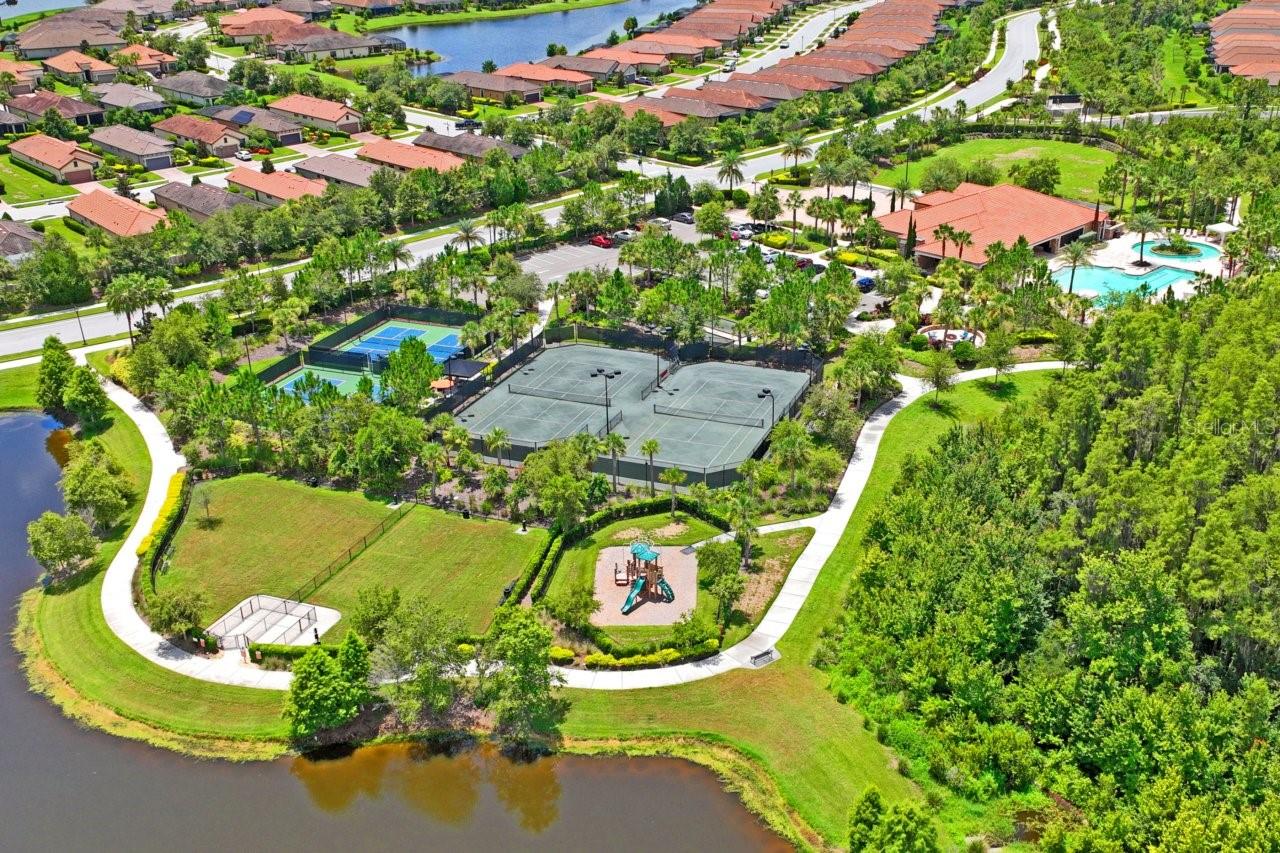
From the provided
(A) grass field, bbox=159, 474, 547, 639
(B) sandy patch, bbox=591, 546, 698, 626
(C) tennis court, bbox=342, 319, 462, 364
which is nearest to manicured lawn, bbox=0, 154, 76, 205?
(C) tennis court, bbox=342, 319, 462, 364

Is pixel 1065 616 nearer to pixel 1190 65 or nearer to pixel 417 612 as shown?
pixel 417 612

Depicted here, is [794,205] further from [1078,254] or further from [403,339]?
[403,339]

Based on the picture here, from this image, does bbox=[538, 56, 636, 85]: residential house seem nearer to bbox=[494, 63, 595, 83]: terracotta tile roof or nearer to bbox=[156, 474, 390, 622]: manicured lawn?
bbox=[494, 63, 595, 83]: terracotta tile roof

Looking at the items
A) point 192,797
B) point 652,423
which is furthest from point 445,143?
point 192,797

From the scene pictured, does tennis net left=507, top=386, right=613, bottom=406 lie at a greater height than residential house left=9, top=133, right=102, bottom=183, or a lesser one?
lesser

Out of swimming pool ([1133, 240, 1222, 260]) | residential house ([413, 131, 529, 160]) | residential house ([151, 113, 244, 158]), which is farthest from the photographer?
residential house ([151, 113, 244, 158])

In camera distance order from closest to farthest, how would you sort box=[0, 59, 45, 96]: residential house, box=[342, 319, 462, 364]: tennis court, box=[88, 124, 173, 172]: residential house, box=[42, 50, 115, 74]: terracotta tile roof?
box=[342, 319, 462, 364]: tennis court, box=[88, 124, 173, 172]: residential house, box=[0, 59, 45, 96]: residential house, box=[42, 50, 115, 74]: terracotta tile roof

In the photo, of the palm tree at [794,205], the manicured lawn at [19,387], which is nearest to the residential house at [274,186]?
the manicured lawn at [19,387]

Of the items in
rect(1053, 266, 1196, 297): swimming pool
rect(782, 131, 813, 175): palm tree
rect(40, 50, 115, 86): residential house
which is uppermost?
rect(40, 50, 115, 86): residential house
